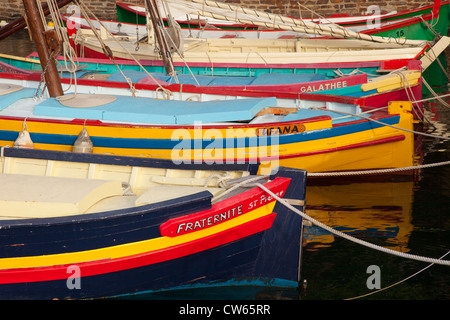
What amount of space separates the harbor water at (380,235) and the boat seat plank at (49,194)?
241 centimetres

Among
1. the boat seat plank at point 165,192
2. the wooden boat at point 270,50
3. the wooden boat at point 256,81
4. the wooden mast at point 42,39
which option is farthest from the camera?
the wooden boat at point 270,50

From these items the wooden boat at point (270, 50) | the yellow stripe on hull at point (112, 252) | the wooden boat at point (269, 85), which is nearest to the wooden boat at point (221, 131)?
the wooden boat at point (269, 85)

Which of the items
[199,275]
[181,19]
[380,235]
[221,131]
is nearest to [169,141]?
[221,131]

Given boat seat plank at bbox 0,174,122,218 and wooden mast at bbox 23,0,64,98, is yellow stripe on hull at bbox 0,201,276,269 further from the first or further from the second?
wooden mast at bbox 23,0,64,98

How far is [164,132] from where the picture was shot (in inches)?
349

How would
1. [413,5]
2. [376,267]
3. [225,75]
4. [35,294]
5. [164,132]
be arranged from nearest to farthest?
[35,294]
[376,267]
[164,132]
[225,75]
[413,5]

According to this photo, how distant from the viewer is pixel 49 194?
6.34 metres

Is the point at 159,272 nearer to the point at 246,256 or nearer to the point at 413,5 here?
the point at 246,256

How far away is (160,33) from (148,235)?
6.21m

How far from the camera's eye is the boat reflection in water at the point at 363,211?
8125 millimetres

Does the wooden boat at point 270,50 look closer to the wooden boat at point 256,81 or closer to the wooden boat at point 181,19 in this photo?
the wooden boat at point 256,81
